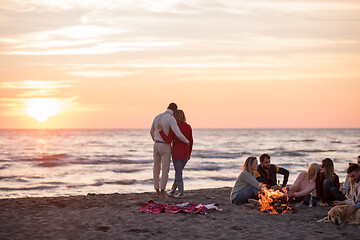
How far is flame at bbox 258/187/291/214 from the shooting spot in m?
8.39

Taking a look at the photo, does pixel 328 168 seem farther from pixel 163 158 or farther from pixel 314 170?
pixel 163 158

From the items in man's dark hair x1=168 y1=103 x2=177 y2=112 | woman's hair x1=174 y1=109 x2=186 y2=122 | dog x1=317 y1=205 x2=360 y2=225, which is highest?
man's dark hair x1=168 y1=103 x2=177 y2=112

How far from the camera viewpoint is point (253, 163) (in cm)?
885

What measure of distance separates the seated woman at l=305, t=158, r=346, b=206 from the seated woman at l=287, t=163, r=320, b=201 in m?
0.13

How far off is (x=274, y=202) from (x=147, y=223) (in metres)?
2.55

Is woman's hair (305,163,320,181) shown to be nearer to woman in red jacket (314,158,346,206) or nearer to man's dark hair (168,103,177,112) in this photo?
woman in red jacket (314,158,346,206)

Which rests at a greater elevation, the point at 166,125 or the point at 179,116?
the point at 179,116

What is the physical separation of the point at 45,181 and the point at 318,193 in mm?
11725

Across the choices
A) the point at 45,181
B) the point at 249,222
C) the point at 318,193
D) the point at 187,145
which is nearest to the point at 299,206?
the point at 318,193

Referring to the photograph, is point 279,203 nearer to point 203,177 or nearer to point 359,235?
point 359,235

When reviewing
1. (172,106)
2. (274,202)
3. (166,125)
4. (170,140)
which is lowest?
(274,202)

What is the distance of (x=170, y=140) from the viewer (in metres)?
10.0

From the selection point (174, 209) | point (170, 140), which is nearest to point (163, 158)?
point (170, 140)

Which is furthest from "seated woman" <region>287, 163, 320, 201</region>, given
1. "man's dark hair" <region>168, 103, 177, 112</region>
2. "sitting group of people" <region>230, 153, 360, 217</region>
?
"man's dark hair" <region>168, 103, 177, 112</region>
